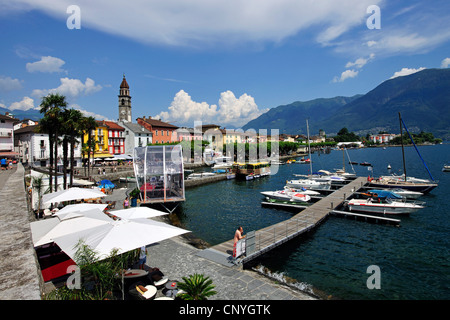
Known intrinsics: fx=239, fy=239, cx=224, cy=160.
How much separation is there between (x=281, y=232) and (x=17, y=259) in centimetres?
1535

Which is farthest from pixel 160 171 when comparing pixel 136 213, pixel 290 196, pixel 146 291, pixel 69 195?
pixel 146 291

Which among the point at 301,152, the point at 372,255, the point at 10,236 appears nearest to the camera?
the point at 10,236

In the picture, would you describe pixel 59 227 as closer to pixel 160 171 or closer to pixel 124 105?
pixel 160 171

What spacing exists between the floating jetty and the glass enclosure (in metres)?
11.0

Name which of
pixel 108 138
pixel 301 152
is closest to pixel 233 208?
pixel 108 138

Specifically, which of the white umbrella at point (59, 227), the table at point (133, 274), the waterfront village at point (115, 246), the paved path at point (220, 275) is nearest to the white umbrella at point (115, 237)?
the waterfront village at point (115, 246)

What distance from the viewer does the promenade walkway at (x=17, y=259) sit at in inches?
260

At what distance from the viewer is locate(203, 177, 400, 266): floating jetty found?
44.4ft

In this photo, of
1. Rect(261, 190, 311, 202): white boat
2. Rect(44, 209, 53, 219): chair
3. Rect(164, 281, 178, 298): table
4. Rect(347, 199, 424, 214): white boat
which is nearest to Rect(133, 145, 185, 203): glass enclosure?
Rect(44, 209, 53, 219): chair

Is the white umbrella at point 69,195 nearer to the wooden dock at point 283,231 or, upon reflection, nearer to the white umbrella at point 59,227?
the white umbrella at point 59,227

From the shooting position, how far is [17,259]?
8.52 metres
